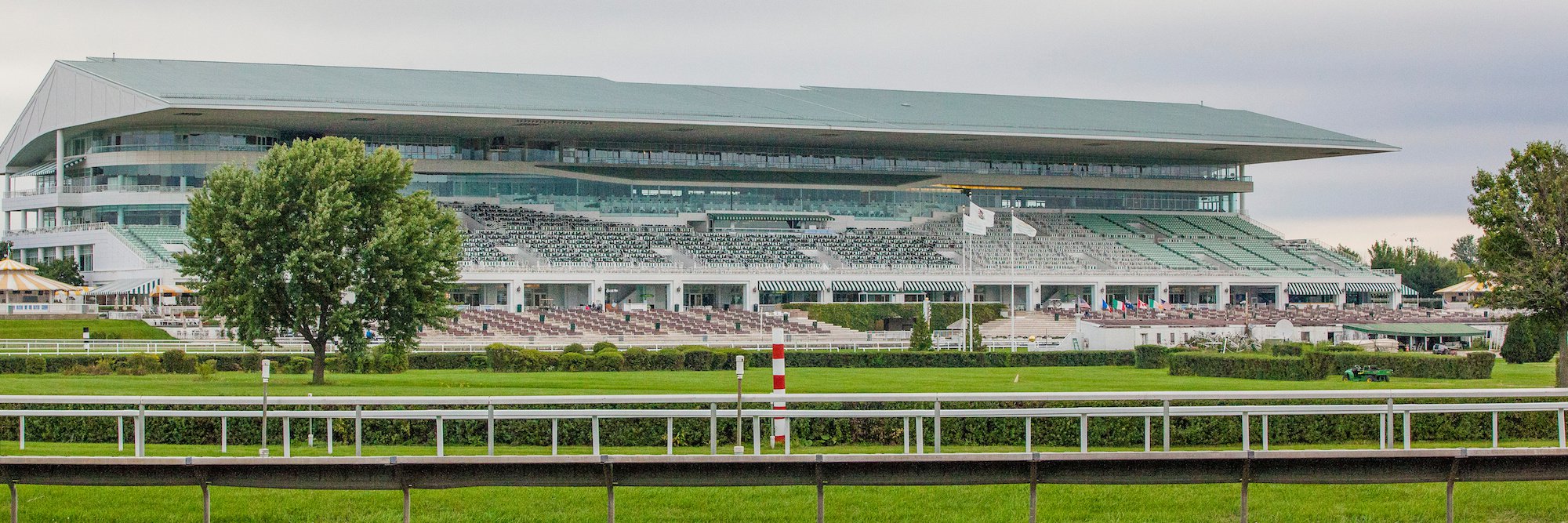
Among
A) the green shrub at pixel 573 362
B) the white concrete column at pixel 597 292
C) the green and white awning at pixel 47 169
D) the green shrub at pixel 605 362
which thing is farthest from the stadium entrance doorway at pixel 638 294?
the green shrub at pixel 573 362

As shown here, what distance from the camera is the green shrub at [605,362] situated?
144 ft

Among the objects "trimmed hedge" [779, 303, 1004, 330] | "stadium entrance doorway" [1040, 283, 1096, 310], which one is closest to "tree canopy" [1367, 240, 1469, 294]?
"stadium entrance doorway" [1040, 283, 1096, 310]

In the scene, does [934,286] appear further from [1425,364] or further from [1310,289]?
[1425,364]

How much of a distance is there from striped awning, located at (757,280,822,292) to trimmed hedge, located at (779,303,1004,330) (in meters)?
5.50

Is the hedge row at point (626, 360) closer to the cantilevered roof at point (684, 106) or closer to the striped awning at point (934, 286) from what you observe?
the striped awning at point (934, 286)

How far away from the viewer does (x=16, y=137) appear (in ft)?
329

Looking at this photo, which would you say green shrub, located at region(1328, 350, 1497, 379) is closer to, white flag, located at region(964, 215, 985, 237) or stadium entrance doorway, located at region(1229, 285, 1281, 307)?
white flag, located at region(964, 215, 985, 237)

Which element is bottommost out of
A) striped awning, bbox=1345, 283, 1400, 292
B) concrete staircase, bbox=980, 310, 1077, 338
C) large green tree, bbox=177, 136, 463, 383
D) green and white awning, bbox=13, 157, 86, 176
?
concrete staircase, bbox=980, 310, 1077, 338

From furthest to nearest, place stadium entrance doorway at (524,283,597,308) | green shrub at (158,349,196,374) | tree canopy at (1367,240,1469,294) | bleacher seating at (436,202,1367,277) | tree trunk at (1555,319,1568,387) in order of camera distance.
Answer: tree canopy at (1367,240,1469,294)
bleacher seating at (436,202,1367,277)
stadium entrance doorway at (524,283,597,308)
green shrub at (158,349,196,374)
tree trunk at (1555,319,1568,387)

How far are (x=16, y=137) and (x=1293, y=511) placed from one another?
97.7m

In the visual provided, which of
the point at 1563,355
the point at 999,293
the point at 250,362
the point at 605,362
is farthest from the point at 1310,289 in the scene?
the point at 250,362

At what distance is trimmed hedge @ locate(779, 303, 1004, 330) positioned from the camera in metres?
75.6

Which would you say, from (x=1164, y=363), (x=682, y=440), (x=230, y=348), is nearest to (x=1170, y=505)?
(x=682, y=440)

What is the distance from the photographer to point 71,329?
6019 centimetres
